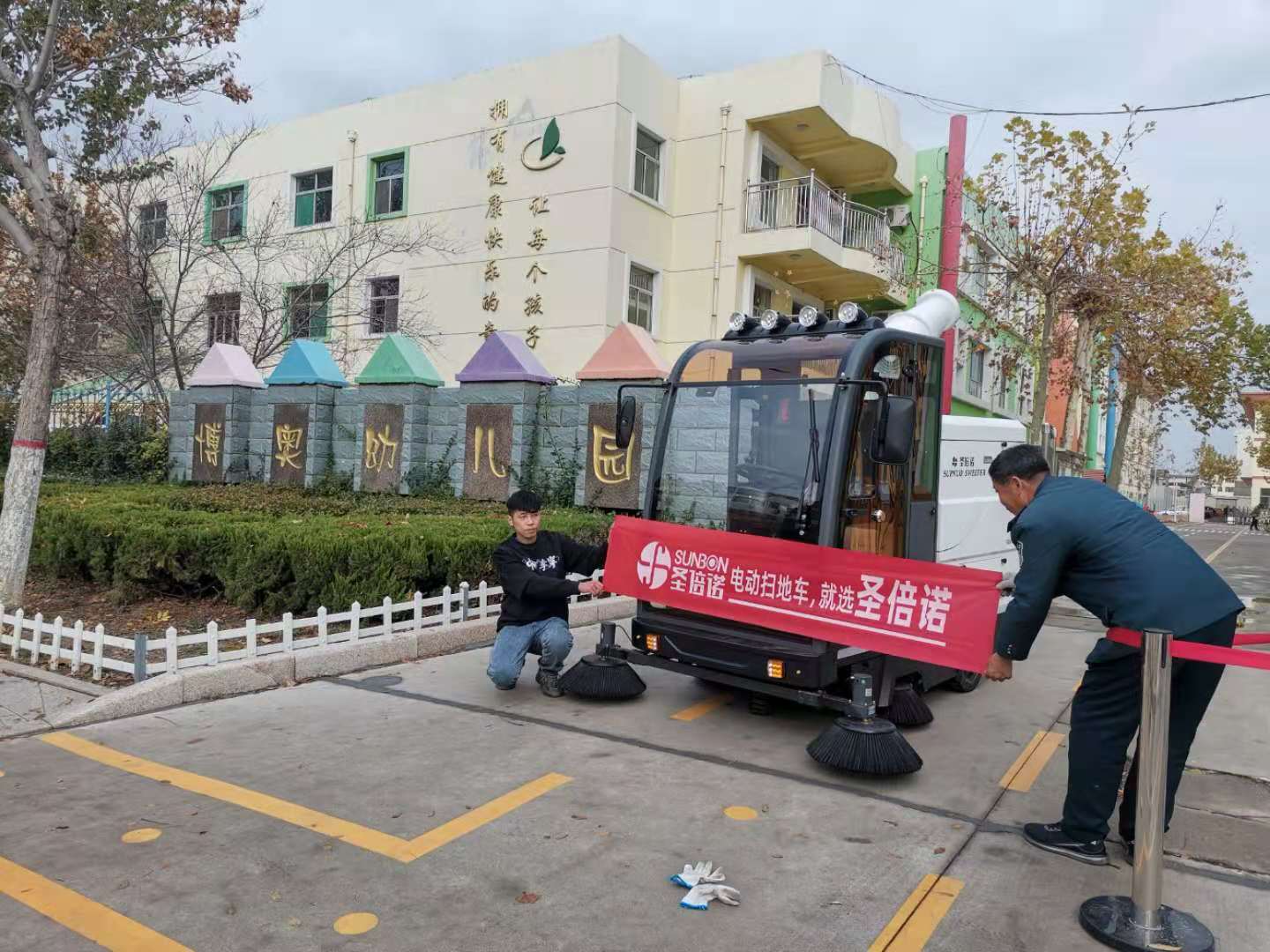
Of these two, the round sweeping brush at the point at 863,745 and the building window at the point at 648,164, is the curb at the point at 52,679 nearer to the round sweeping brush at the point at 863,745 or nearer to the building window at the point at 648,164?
the round sweeping brush at the point at 863,745

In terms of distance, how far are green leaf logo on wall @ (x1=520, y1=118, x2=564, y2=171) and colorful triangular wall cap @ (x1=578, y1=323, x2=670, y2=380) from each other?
19.5 ft

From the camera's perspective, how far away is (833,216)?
757 inches

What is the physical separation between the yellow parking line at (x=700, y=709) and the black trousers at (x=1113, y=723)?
2.38 meters

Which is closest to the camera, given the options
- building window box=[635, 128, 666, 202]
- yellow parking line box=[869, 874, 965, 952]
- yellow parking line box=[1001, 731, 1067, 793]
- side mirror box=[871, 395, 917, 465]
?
yellow parking line box=[869, 874, 965, 952]

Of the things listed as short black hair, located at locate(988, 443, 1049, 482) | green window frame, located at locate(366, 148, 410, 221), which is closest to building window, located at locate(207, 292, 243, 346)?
green window frame, located at locate(366, 148, 410, 221)

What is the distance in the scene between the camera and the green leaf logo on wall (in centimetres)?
1639

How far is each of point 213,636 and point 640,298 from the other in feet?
41.9

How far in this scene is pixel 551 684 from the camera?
5992 mm

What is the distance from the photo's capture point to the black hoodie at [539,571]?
5.84 meters

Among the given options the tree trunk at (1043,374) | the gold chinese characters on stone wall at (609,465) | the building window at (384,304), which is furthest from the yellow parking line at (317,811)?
the building window at (384,304)

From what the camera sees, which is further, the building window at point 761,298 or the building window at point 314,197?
the building window at point 314,197

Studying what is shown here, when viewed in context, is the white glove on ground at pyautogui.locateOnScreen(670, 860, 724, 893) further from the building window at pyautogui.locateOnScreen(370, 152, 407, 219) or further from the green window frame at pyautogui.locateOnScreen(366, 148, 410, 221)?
the building window at pyautogui.locateOnScreen(370, 152, 407, 219)

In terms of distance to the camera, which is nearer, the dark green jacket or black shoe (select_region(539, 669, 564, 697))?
the dark green jacket

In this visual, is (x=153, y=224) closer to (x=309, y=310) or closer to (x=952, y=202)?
(x=309, y=310)
